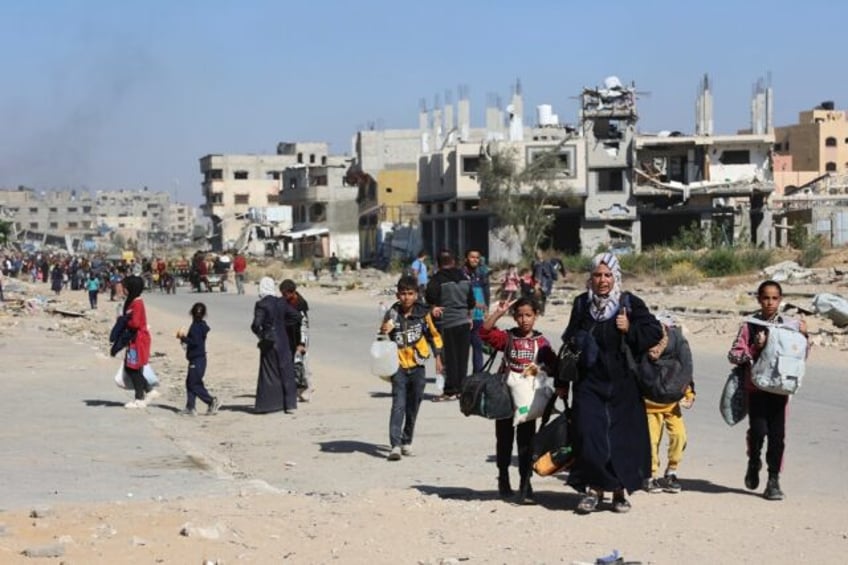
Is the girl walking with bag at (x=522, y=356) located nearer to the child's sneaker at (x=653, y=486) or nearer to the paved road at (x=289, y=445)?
the paved road at (x=289, y=445)

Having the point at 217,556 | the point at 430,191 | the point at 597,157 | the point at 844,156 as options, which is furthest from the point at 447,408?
the point at 844,156

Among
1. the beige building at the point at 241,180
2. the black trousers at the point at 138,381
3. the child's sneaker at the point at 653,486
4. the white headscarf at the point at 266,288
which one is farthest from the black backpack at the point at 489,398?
the beige building at the point at 241,180

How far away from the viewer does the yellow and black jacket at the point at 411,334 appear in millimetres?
11641

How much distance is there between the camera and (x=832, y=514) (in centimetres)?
873

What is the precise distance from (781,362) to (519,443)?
1793 millimetres

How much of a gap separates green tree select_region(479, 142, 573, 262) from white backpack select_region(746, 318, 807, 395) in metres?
60.7

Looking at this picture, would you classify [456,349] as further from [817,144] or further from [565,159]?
[817,144]

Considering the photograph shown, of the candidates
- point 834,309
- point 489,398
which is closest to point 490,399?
point 489,398

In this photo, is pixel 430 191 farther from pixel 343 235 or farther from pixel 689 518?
pixel 689 518

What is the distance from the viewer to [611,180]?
75312 mm

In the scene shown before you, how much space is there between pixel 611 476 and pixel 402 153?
93.3 m

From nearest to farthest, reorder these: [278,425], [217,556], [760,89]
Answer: [217,556] → [278,425] → [760,89]

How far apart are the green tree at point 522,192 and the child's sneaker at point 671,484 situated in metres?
60.3

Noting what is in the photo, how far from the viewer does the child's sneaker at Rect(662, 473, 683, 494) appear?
9695 mm
